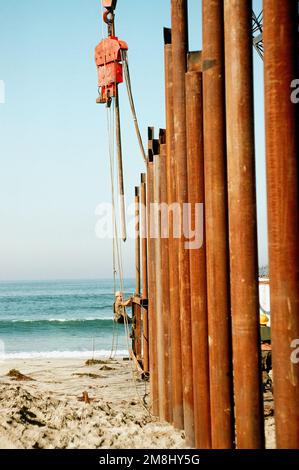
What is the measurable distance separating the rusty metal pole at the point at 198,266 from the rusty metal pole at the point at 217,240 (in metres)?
0.22

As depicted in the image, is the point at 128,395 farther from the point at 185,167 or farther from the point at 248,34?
the point at 248,34

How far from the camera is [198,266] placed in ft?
14.2

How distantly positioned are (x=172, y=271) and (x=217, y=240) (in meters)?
1.37

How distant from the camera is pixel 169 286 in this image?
5617mm

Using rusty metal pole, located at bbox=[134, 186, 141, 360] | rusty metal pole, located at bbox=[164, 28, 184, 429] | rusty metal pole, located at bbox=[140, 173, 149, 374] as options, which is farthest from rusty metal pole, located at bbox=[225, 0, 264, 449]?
rusty metal pole, located at bbox=[134, 186, 141, 360]

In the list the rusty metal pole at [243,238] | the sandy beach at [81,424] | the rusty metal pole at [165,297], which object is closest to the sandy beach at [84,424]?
the sandy beach at [81,424]

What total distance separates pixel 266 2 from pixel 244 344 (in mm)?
2188

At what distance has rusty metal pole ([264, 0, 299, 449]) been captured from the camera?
3062mm

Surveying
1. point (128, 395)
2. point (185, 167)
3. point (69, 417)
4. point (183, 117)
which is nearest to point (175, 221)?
point (185, 167)

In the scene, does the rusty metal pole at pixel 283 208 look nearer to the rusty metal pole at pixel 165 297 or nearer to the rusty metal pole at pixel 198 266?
the rusty metal pole at pixel 198 266

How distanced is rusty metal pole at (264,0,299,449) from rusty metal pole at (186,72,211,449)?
112 centimetres

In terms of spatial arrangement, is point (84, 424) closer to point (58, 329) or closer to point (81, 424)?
point (81, 424)

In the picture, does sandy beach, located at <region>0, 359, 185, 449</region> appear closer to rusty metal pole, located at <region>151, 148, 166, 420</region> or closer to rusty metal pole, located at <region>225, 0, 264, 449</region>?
rusty metal pole, located at <region>151, 148, 166, 420</region>

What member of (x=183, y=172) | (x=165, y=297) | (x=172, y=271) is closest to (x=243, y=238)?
(x=183, y=172)
